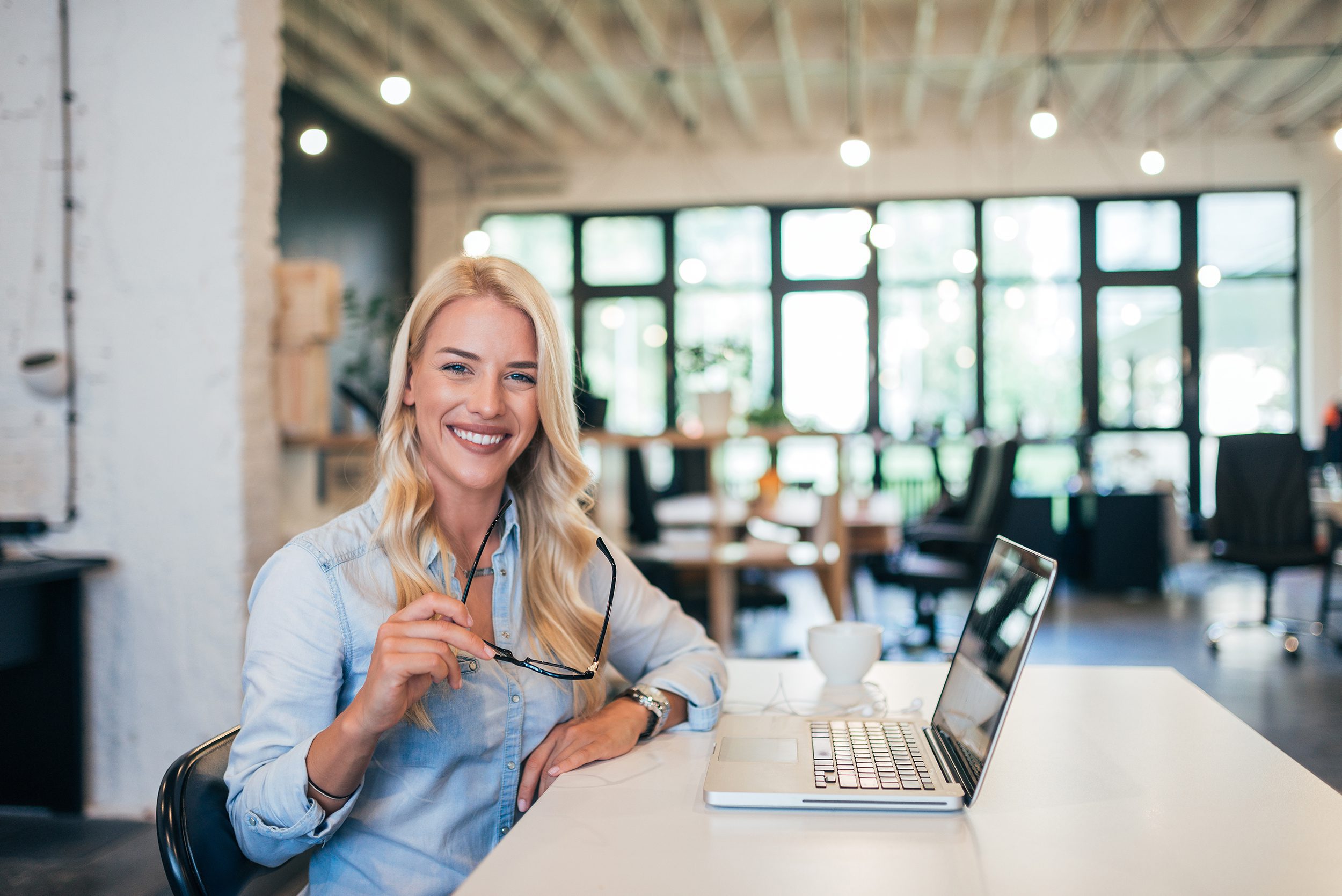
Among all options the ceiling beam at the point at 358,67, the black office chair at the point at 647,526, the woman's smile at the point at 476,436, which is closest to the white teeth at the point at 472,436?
the woman's smile at the point at 476,436

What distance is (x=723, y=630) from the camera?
3.90 m

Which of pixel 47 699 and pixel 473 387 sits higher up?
pixel 473 387

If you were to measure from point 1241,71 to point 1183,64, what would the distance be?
51 centimetres

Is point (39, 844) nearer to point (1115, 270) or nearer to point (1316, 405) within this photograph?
point (1115, 270)

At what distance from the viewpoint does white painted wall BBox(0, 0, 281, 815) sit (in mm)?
2869

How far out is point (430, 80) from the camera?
672cm

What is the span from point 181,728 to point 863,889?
2722mm

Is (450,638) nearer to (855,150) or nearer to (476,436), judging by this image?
(476,436)

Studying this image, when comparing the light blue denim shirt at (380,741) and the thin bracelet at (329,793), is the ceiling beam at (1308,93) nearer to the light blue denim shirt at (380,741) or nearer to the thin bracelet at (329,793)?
the light blue denim shirt at (380,741)

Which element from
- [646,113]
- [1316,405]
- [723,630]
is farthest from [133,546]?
[1316,405]

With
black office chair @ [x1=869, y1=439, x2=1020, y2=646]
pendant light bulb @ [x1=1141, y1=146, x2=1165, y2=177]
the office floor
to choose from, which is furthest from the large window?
black office chair @ [x1=869, y1=439, x2=1020, y2=646]

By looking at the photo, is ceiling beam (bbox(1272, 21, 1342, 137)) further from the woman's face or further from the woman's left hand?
the woman's left hand

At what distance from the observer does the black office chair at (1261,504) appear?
499 cm

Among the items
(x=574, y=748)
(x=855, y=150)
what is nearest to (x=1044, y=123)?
(x=855, y=150)
